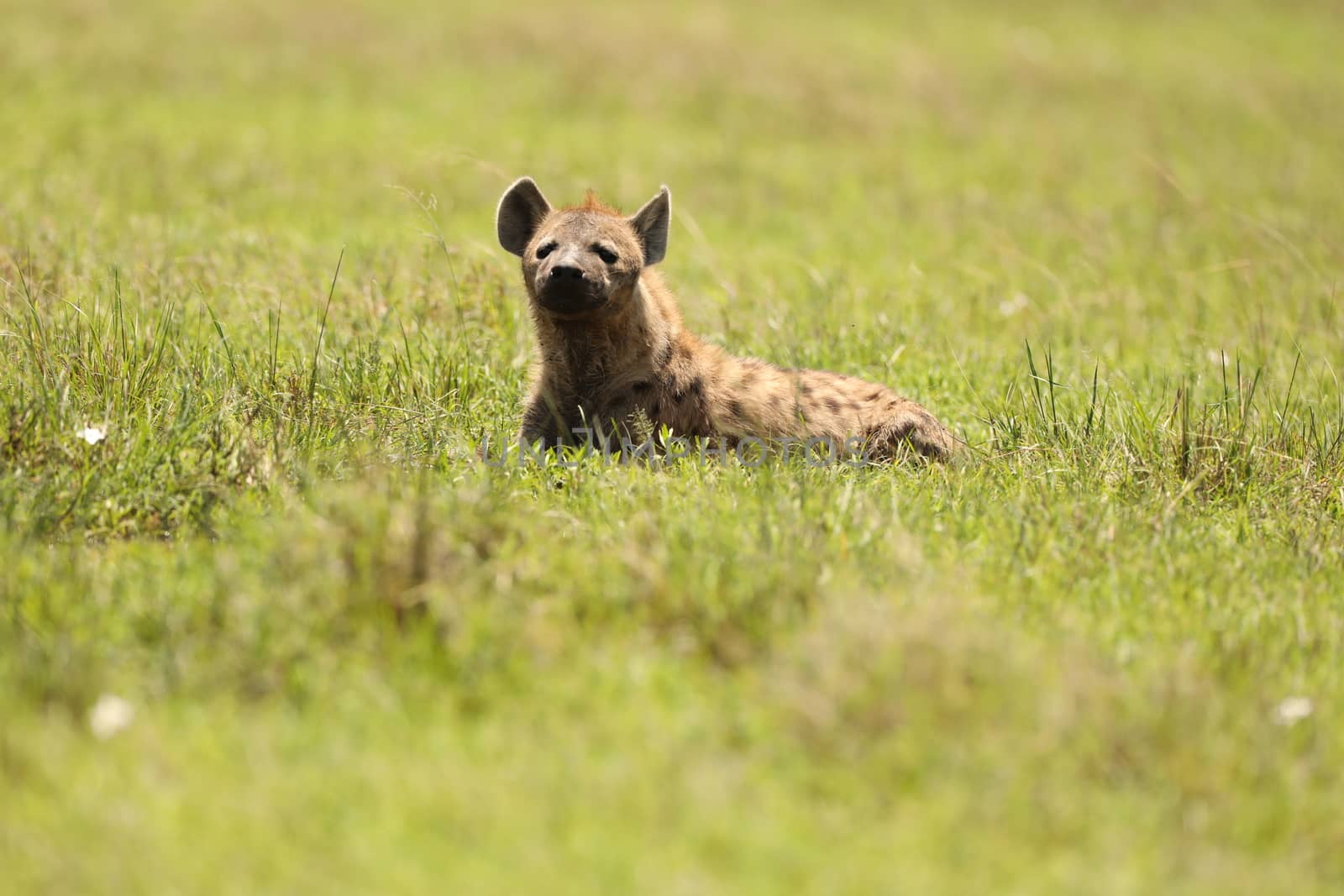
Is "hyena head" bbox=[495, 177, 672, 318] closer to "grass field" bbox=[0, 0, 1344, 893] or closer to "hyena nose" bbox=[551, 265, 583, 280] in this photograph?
"hyena nose" bbox=[551, 265, 583, 280]

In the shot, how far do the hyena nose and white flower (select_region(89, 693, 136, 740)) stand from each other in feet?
8.15

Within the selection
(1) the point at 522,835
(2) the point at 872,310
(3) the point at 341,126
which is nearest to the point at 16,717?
(1) the point at 522,835

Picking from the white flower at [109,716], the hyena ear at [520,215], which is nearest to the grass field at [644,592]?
the white flower at [109,716]

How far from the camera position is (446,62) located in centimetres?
1638

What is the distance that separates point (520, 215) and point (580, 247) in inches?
25.3

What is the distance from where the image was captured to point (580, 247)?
5.29 m

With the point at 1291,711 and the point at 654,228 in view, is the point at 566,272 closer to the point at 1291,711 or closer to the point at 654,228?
the point at 654,228

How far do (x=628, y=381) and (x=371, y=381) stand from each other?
970 mm

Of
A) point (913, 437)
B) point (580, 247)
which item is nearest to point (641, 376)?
point (580, 247)

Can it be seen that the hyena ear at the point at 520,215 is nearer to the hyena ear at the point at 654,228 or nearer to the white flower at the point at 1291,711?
the hyena ear at the point at 654,228

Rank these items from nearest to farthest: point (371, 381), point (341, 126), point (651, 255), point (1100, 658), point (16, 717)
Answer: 1. point (16, 717)
2. point (1100, 658)
3. point (371, 381)
4. point (651, 255)
5. point (341, 126)

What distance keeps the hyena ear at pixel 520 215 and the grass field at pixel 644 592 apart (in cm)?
50

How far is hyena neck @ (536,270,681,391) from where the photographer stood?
215 inches

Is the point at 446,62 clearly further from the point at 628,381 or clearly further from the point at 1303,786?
the point at 1303,786
